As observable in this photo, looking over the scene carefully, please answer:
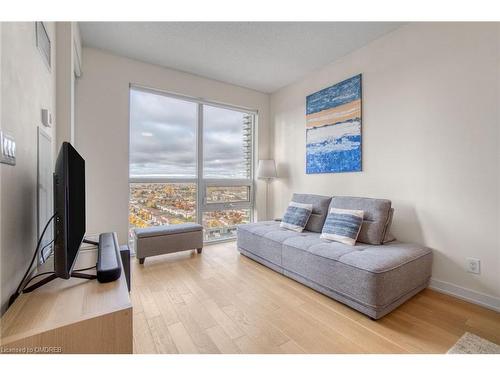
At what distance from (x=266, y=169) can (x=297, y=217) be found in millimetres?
1178

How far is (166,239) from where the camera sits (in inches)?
111

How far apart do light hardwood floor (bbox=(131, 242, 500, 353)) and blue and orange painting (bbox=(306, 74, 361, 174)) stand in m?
1.60

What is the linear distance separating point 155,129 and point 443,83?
11.0 ft

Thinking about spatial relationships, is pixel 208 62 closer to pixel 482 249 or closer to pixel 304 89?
pixel 304 89

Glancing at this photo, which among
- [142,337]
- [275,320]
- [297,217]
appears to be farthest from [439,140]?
[142,337]

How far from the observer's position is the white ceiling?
2.31 m

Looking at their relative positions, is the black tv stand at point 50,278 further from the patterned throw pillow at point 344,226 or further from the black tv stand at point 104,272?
the patterned throw pillow at point 344,226

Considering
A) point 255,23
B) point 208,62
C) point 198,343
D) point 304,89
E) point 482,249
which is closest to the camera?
point 198,343

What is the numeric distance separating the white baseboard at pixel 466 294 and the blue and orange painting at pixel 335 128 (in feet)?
4.49

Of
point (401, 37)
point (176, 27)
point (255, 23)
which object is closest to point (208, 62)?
point (176, 27)

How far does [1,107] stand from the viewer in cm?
82

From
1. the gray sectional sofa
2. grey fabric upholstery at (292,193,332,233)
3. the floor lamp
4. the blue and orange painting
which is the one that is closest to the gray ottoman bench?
the gray sectional sofa

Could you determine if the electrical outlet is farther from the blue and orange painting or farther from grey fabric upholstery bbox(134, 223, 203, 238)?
grey fabric upholstery bbox(134, 223, 203, 238)

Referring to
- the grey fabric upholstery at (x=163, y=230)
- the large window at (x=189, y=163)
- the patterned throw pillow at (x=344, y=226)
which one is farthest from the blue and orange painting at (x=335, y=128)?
the grey fabric upholstery at (x=163, y=230)
